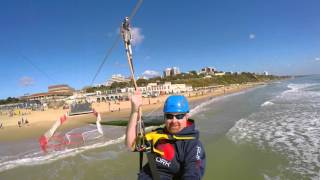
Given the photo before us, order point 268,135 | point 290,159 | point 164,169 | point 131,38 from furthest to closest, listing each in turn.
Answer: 1. point 268,135
2. point 290,159
3. point 131,38
4. point 164,169

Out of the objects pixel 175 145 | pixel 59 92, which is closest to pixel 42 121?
pixel 59 92

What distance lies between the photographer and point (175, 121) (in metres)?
3.70

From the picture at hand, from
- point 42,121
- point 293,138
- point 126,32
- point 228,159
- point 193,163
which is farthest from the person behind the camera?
point 42,121

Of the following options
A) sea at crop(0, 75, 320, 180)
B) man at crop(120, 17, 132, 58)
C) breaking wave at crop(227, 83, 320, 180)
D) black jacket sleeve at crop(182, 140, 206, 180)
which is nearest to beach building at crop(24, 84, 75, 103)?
sea at crop(0, 75, 320, 180)

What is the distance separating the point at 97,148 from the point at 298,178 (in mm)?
12540

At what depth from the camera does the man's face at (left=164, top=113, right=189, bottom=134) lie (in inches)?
145

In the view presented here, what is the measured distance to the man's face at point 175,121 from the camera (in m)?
3.70

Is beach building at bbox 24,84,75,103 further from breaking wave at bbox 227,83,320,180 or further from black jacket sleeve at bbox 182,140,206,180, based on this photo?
black jacket sleeve at bbox 182,140,206,180

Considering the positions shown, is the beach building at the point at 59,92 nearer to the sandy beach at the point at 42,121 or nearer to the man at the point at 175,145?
the sandy beach at the point at 42,121

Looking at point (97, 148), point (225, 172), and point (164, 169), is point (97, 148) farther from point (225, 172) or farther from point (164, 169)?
point (164, 169)

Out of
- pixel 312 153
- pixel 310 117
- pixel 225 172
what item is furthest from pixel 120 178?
pixel 310 117

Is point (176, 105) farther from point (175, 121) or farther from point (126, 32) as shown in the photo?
point (126, 32)

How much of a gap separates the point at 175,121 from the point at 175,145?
0.83 feet

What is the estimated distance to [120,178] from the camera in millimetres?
13688
